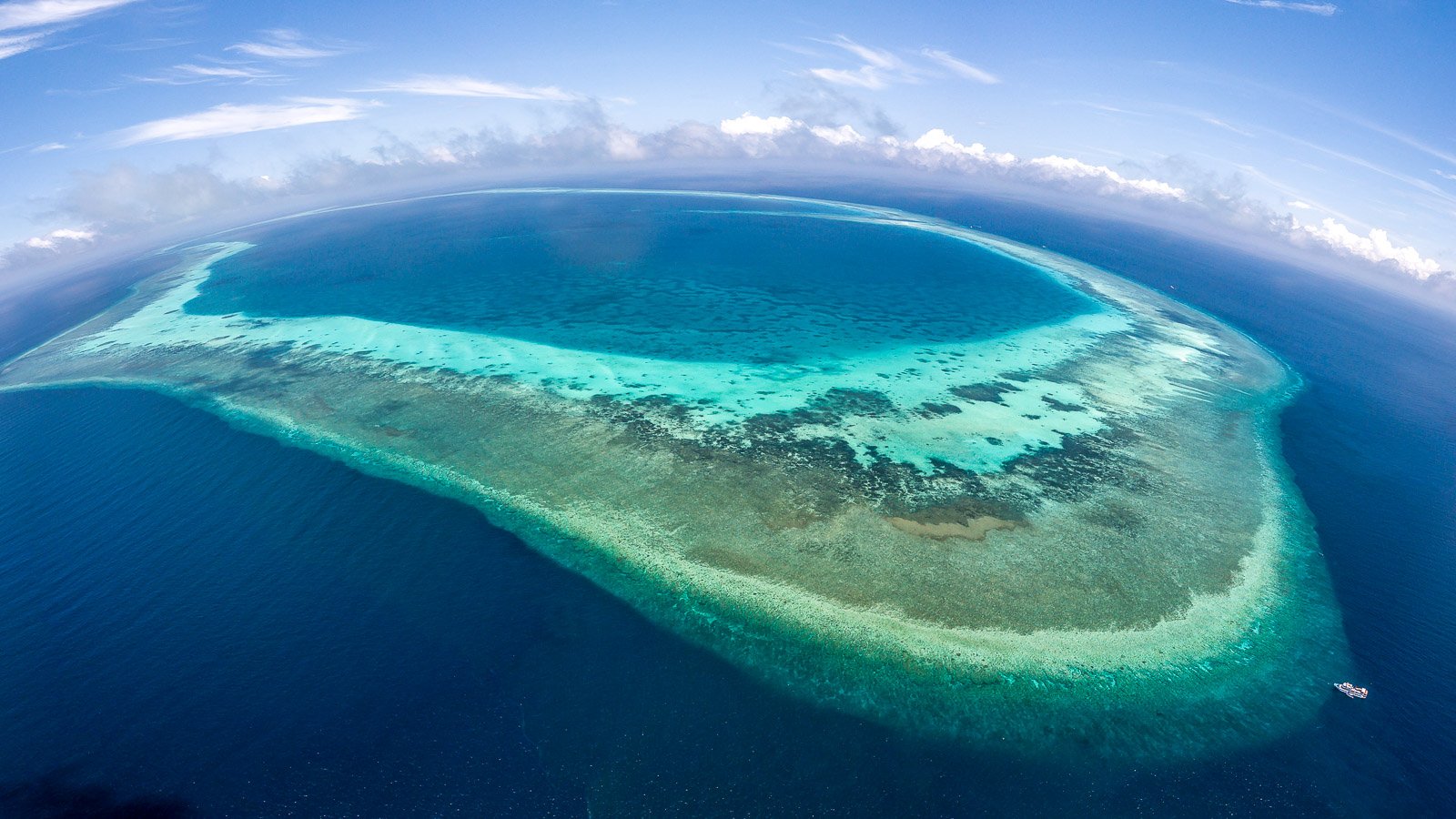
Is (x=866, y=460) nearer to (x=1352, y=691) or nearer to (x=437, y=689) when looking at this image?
(x=1352, y=691)

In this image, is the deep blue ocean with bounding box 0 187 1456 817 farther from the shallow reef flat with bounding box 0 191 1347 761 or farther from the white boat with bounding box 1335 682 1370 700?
the shallow reef flat with bounding box 0 191 1347 761

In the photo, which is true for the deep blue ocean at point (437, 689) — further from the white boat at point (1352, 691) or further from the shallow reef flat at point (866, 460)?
the shallow reef flat at point (866, 460)

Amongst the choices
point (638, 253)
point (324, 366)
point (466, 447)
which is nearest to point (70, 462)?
point (324, 366)

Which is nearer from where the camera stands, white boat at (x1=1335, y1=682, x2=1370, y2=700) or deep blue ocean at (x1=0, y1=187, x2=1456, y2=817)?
deep blue ocean at (x1=0, y1=187, x2=1456, y2=817)

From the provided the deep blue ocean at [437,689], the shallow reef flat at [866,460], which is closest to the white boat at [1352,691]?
the deep blue ocean at [437,689]

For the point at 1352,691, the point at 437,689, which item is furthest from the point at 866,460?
the point at 437,689

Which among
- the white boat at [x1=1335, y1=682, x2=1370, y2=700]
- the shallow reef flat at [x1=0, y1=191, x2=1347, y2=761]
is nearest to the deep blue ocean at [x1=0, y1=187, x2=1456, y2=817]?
the white boat at [x1=1335, y1=682, x2=1370, y2=700]
